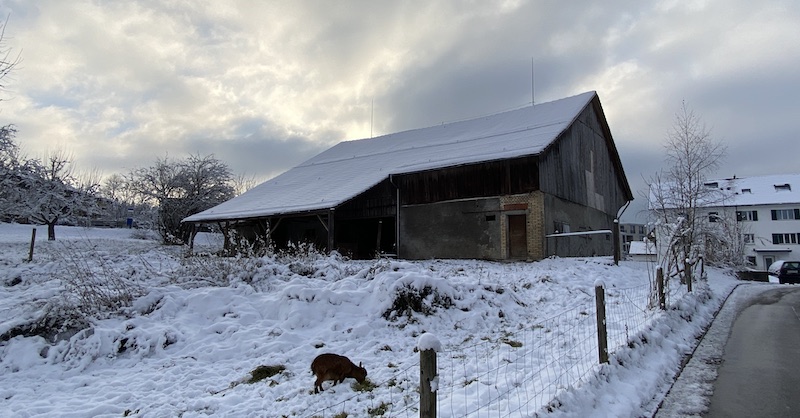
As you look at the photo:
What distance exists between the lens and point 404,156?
2355 centimetres

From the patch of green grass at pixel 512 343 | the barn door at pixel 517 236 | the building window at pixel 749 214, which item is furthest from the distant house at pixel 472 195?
the building window at pixel 749 214

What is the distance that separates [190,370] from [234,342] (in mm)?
968

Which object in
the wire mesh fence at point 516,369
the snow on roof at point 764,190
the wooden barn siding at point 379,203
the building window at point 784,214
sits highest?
the snow on roof at point 764,190

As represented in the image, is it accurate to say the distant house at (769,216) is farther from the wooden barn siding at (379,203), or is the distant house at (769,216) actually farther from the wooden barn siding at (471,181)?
the wooden barn siding at (379,203)

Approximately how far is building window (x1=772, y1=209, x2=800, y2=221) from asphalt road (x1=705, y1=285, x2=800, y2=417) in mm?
48047

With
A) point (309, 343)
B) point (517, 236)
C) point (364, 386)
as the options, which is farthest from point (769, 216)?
point (364, 386)

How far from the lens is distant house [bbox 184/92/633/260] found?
56.9ft

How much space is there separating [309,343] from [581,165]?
17604mm

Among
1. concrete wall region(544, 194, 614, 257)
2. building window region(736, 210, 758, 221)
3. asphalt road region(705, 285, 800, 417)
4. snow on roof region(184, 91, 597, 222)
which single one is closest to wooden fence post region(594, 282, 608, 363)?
asphalt road region(705, 285, 800, 417)

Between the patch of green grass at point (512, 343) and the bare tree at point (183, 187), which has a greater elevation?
the bare tree at point (183, 187)

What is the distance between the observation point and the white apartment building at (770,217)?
46750mm

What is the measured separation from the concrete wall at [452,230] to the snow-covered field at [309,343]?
6.30 metres

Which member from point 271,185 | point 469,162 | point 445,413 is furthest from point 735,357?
point 271,185

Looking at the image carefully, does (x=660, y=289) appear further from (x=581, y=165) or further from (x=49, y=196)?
(x=49, y=196)
